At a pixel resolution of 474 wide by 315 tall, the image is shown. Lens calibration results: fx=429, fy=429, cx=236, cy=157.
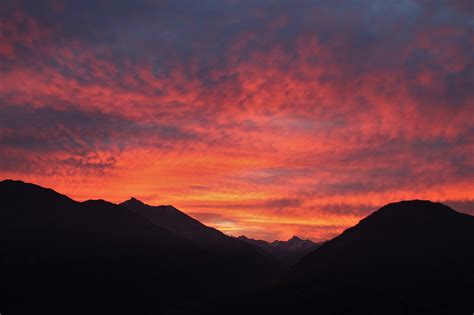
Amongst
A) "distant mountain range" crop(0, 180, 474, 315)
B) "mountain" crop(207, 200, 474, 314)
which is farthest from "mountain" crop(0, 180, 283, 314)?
"mountain" crop(207, 200, 474, 314)

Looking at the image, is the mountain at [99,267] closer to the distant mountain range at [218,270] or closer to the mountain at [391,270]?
the distant mountain range at [218,270]

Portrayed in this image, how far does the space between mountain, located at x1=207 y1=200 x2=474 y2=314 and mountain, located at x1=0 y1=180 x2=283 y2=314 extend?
26.3 meters

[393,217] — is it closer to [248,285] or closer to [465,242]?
[465,242]

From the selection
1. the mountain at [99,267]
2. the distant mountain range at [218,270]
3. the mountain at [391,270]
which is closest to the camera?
the mountain at [391,270]

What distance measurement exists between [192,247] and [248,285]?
46326 mm

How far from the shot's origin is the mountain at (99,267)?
11806cm

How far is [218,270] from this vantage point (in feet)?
539

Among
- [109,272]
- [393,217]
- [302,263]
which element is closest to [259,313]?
[109,272]

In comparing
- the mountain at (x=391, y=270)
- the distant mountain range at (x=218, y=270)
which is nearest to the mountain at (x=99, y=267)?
the distant mountain range at (x=218, y=270)

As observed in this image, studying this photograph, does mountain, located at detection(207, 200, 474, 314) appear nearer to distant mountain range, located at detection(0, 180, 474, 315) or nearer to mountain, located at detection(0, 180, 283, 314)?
distant mountain range, located at detection(0, 180, 474, 315)

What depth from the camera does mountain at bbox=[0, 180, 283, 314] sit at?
387ft

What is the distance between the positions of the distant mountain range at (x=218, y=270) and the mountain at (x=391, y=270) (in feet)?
1.03

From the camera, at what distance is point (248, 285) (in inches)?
5792

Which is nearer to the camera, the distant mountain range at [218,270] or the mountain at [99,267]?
the distant mountain range at [218,270]
